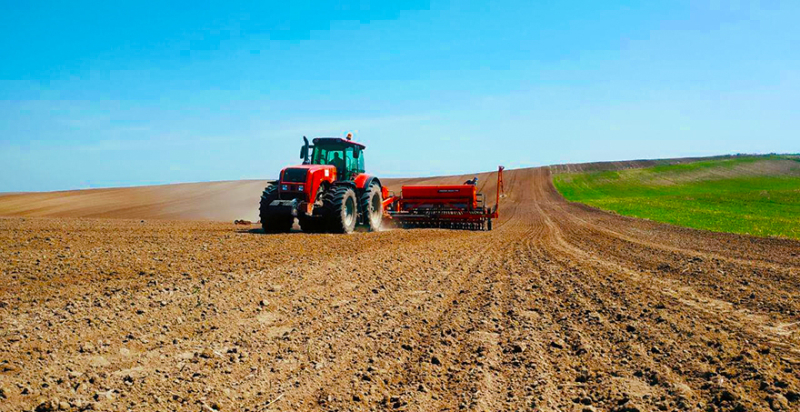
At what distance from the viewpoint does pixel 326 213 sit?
527 inches

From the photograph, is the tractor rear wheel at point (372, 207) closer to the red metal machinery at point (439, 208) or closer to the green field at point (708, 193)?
the red metal machinery at point (439, 208)

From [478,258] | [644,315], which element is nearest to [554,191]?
[478,258]

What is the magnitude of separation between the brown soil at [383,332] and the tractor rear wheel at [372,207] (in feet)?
18.0

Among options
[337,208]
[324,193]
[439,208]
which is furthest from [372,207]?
[439,208]

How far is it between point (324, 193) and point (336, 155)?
1.64m

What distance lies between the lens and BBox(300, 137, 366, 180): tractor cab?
1484 centimetres

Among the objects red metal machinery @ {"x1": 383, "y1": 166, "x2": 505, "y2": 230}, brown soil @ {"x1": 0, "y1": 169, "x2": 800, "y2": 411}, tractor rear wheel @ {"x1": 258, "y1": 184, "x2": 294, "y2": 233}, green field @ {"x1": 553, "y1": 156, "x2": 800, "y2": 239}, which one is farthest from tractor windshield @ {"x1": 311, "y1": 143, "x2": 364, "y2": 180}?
green field @ {"x1": 553, "y1": 156, "x2": 800, "y2": 239}

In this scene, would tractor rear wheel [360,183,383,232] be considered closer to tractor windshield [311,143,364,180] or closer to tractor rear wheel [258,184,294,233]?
tractor windshield [311,143,364,180]

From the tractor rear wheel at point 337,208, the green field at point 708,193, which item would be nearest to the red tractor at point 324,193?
the tractor rear wheel at point 337,208

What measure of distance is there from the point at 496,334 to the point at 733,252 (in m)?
9.56

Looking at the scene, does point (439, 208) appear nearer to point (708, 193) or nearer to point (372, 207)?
point (372, 207)

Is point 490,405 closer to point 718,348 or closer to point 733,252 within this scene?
point 718,348

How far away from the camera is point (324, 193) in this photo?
14047mm

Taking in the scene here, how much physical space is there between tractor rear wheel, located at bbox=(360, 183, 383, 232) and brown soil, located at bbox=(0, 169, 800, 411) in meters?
5.48
